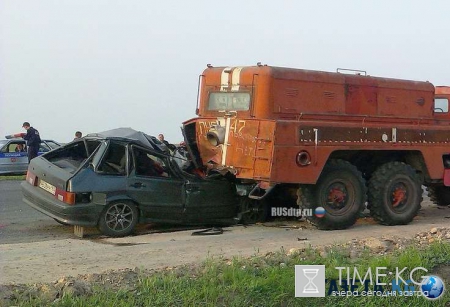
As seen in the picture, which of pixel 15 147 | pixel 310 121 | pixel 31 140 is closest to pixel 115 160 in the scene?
pixel 310 121

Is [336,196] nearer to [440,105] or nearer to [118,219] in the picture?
[440,105]

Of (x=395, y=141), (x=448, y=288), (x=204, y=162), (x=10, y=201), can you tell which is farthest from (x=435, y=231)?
(x=10, y=201)

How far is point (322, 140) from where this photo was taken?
10.2m

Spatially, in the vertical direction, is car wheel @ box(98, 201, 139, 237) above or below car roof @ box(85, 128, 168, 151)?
below

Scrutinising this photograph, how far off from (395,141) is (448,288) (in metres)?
4.29

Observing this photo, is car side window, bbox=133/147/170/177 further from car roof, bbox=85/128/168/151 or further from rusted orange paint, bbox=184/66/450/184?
rusted orange paint, bbox=184/66/450/184

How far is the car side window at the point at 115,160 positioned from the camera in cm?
997

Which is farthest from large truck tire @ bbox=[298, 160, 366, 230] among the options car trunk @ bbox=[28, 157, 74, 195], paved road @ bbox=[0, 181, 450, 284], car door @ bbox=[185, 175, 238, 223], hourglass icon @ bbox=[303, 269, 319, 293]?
car trunk @ bbox=[28, 157, 74, 195]

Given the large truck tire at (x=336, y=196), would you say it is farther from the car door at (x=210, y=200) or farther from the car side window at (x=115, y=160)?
the car side window at (x=115, y=160)

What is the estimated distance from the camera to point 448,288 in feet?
23.2

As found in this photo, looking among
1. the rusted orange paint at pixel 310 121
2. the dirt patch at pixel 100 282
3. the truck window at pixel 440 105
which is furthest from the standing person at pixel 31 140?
the dirt patch at pixel 100 282

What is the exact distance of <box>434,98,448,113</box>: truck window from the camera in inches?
485

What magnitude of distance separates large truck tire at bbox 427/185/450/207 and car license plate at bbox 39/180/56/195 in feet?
25.6

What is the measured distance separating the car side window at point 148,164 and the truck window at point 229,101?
1.41 m
